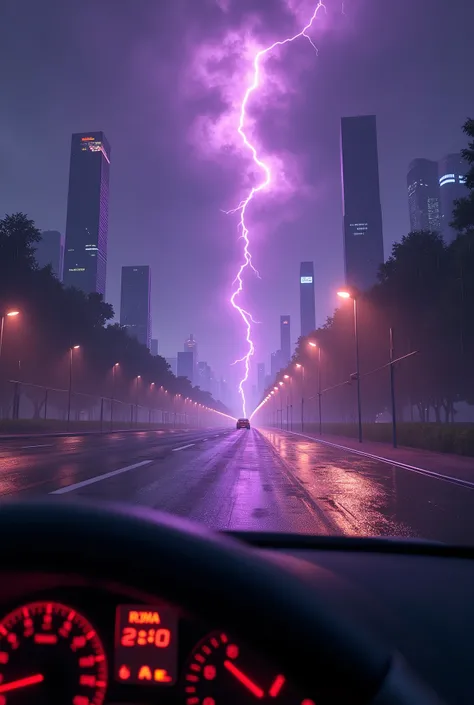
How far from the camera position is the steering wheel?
0.97 meters

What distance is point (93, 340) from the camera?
61.8 metres

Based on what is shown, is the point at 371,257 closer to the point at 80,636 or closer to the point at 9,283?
the point at 9,283

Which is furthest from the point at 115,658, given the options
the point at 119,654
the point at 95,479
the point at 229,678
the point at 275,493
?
the point at 95,479

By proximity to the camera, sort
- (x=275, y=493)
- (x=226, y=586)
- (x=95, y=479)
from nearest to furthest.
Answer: (x=226, y=586), (x=275, y=493), (x=95, y=479)

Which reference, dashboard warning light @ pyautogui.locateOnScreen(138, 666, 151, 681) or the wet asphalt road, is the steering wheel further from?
the wet asphalt road

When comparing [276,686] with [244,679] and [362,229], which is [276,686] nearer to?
[244,679]

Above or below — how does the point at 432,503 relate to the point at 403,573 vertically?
below

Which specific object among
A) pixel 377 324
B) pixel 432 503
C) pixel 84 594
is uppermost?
pixel 377 324

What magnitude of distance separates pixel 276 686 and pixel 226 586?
0.29m

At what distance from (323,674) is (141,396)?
108711mm

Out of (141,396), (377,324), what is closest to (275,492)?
(377,324)

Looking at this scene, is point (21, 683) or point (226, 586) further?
point (21, 683)

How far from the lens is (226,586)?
1.02 m

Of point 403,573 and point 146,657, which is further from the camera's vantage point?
point 403,573
